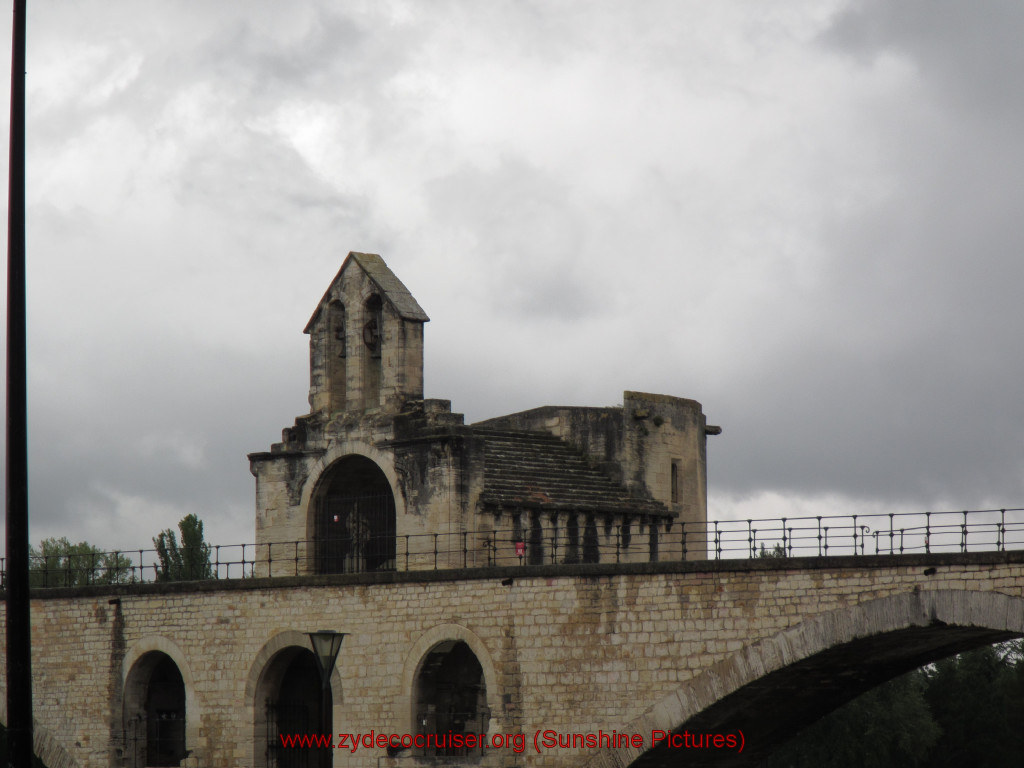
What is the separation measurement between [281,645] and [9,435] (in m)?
17.3

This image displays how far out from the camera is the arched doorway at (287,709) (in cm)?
2902

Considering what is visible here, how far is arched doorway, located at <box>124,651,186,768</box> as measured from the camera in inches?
1217

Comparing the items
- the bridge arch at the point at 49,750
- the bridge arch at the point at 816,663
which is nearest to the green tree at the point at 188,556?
the bridge arch at the point at 49,750

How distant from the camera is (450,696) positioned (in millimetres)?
27766

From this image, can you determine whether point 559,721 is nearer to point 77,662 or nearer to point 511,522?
point 511,522

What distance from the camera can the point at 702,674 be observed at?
79.5 feet

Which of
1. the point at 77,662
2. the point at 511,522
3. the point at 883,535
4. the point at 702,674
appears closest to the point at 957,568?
the point at 883,535

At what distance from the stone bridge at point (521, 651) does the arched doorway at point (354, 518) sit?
2.51 metres

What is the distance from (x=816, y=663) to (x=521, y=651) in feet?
16.2

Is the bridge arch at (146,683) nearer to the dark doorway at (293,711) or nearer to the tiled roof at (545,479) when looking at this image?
the dark doorway at (293,711)

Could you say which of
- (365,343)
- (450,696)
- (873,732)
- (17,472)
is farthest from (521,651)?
(873,732)

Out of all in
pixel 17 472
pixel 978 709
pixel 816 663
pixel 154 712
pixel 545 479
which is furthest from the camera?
pixel 978 709

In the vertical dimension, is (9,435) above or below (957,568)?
above

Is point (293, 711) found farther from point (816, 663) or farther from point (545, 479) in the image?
point (816, 663)
